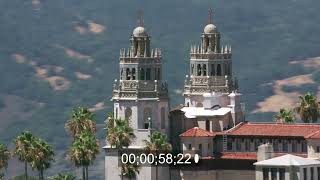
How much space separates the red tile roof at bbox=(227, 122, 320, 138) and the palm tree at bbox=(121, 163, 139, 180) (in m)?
14.7

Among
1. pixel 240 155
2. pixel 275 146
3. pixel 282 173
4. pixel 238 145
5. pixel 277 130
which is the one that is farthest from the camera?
pixel 238 145

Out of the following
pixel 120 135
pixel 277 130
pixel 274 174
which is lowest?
pixel 274 174

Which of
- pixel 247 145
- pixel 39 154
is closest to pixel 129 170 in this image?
pixel 39 154

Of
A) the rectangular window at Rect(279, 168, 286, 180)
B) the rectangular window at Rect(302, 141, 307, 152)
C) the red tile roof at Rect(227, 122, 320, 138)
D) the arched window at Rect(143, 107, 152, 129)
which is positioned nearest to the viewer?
the rectangular window at Rect(279, 168, 286, 180)

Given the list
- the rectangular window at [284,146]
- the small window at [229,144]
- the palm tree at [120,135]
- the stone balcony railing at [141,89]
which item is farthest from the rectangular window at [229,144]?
the palm tree at [120,135]

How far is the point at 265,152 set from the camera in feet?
615

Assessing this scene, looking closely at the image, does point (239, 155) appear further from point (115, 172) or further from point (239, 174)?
point (115, 172)

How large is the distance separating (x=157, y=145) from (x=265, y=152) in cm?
1171

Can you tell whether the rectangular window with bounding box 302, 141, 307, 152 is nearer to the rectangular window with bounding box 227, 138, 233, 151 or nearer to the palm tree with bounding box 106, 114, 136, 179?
the rectangular window with bounding box 227, 138, 233, 151

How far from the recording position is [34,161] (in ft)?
616

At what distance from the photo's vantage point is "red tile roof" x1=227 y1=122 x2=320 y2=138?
19075 centimetres

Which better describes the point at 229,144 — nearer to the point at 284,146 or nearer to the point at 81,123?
the point at 284,146

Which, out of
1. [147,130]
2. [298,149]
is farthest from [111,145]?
[298,149]

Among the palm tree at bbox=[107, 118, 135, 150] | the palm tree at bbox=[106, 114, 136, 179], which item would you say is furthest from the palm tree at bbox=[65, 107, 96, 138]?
the palm tree at bbox=[107, 118, 135, 150]
